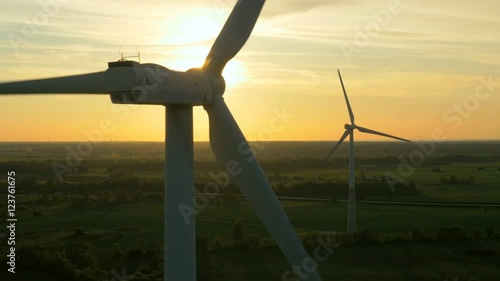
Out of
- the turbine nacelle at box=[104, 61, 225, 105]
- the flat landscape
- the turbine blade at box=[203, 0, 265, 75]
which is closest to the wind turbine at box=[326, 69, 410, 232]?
the flat landscape

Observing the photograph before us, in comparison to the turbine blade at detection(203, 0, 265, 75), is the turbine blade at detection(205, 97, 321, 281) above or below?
below

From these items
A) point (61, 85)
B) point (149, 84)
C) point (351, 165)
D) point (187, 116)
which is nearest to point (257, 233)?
point (351, 165)

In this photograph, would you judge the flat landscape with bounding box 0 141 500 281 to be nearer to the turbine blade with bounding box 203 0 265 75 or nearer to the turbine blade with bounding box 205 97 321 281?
the turbine blade with bounding box 205 97 321 281

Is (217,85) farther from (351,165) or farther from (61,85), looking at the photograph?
(351,165)

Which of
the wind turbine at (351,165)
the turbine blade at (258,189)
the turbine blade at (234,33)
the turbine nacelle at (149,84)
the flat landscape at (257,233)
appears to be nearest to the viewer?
the turbine nacelle at (149,84)

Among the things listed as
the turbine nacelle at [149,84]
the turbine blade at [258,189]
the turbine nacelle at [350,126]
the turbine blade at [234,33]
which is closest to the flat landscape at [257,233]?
the turbine blade at [258,189]

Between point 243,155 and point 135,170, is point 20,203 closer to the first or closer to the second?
point 243,155

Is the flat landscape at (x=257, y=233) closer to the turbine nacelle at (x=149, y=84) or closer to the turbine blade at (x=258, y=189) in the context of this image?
the turbine blade at (x=258, y=189)
